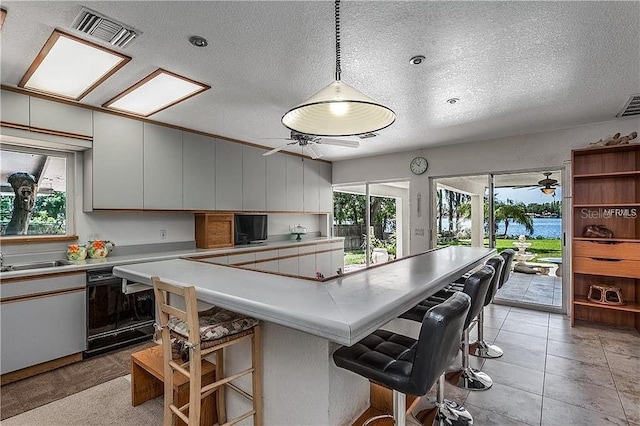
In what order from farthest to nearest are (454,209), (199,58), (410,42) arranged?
(454,209), (199,58), (410,42)

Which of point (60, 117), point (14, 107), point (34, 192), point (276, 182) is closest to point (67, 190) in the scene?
point (34, 192)

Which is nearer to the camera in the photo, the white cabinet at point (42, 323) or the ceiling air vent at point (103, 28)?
the ceiling air vent at point (103, 28)

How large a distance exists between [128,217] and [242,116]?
1.93m

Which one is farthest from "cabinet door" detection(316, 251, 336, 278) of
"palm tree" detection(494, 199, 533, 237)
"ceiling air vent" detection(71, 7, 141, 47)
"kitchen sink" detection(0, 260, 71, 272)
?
"ceiling air vent" detection(71, 7, 141, 47)

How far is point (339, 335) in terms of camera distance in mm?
1083

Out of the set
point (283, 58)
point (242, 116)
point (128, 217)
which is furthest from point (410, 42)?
point (128, 217)

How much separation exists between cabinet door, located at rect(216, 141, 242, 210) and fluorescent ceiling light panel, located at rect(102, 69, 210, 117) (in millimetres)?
1213

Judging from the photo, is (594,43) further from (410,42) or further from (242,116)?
(242,116)

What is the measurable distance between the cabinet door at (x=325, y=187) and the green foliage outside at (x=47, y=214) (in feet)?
13.9

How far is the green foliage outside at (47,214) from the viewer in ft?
11.0

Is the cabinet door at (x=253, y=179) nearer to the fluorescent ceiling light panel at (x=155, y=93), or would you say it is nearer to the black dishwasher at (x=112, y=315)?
the fluorescent ceiling light panel at (x=155, y=93)

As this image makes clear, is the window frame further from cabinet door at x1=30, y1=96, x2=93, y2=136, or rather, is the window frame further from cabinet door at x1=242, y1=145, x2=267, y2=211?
cabinet door at x1=242, y1=145, x2=267, y2=211

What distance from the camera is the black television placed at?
5.10 m

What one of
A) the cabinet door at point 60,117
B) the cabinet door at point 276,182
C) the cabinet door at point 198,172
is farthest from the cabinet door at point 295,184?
the cabinet door at point 60,117
